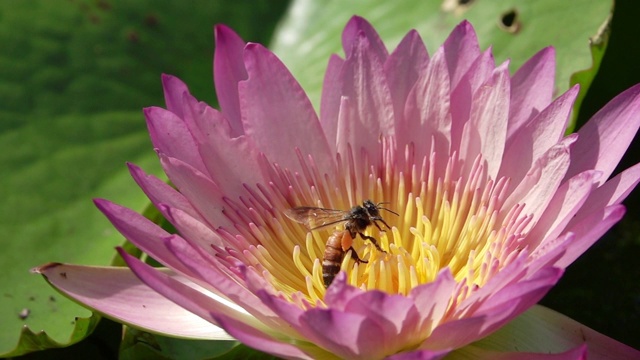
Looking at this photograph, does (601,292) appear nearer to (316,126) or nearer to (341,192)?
(341,192)

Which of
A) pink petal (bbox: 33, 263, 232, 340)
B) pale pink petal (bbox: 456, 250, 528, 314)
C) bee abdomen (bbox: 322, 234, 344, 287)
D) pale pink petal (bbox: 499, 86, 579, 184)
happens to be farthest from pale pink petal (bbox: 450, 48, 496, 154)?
pink petal (bbox: 33, 263, 232, 340)

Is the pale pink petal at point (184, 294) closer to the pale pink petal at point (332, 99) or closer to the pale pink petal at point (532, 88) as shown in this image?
the pale pink petal at point (332, 99)

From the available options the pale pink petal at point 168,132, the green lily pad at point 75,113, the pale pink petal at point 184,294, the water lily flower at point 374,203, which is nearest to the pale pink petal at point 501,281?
the water lily flower at point 374,203

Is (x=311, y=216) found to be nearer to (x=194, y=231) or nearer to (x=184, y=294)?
(x=194, y=231)

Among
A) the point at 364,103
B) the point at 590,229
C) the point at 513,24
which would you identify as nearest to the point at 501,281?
the point at 590,229

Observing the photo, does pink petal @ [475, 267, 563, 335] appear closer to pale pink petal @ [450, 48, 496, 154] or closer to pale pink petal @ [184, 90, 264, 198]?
pale pink petal @ [450, 48, 496, 154]

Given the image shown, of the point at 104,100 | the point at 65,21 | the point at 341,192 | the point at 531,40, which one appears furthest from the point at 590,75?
the point at 65,21
